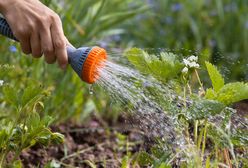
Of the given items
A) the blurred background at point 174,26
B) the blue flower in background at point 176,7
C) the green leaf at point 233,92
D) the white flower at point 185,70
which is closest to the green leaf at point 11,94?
the white flower at point 185,70

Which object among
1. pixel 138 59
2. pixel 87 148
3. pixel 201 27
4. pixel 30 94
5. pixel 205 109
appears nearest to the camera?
pixel 205 109

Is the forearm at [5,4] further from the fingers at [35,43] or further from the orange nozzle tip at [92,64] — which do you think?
the orange nozzle tip at [92,64]

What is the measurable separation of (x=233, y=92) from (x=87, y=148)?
116cm

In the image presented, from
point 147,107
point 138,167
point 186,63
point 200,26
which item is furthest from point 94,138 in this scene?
point 200,26

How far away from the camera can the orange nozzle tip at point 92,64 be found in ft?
7.48

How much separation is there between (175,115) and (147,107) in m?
0.20

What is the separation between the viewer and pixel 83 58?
2264 millimetres

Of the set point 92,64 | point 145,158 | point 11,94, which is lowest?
point 145,158

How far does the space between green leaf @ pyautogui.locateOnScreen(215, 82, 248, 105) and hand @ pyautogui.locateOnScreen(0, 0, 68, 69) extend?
0.55 m

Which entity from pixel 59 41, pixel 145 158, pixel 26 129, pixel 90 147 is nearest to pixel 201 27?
pixel 90 147

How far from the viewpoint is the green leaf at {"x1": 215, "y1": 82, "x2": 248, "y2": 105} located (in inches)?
88.8

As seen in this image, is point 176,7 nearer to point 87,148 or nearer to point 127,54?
point 87,148

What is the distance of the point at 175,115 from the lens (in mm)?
2279

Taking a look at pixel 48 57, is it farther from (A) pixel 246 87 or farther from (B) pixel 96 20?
(B) pixel 96 20
